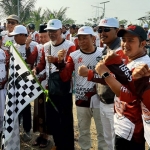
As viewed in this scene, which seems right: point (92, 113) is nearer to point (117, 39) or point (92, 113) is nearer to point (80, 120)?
point (80, 120)

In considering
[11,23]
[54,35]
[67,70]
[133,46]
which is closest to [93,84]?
[67,70]

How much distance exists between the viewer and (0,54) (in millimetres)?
4664

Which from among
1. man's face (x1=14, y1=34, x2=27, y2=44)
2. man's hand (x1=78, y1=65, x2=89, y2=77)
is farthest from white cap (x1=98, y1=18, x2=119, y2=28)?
man's face (x1=14, y1=34, x2=27, y2=44)

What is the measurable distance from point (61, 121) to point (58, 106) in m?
0.26

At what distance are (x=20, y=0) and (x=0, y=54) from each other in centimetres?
2289

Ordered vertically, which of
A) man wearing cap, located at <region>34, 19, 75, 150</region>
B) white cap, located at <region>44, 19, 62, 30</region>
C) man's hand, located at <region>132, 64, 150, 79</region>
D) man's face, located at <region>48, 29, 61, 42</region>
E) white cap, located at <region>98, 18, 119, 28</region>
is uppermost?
white cap, located at <region>98, 18, 119, 28</region>

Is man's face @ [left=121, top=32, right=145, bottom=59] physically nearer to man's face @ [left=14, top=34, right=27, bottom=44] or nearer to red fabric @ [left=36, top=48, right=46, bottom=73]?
red fabric @ [left=36, top=48, right=46, bottom=73]

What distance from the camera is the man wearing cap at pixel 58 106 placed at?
4.39 meters

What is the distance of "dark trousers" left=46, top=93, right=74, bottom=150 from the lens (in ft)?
14.4

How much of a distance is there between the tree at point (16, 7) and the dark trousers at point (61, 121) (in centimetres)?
2266

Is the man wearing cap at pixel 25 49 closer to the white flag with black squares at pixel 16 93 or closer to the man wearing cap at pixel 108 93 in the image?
the white flag with black squares at pixel 16 93

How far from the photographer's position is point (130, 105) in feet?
8.65

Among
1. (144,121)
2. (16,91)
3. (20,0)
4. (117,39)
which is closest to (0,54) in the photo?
(16,91)

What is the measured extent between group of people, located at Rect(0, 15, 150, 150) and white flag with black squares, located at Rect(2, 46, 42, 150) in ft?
1.35
